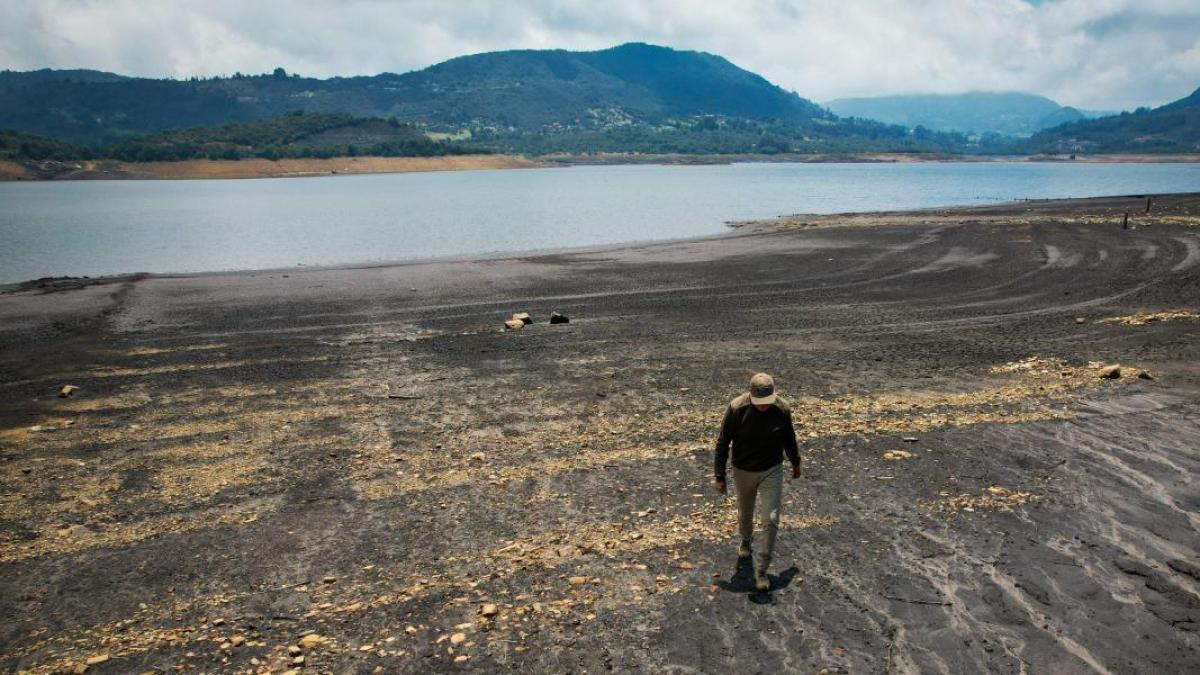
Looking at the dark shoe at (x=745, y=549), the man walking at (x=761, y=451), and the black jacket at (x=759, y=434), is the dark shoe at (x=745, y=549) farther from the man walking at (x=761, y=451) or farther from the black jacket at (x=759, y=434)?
the black jacket at (x=759, y=434)

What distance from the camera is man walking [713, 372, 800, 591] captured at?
25.2ft

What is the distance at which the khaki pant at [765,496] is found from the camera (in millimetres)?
7797

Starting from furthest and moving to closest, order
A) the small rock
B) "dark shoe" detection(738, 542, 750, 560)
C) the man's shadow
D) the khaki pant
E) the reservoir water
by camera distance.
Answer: the reservoir water → "dark shoe" detection(738, 542, 750, 560) → the khaki pant → the man's shadow → the small rock

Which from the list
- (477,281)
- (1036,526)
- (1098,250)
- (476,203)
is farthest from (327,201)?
(1036,526)

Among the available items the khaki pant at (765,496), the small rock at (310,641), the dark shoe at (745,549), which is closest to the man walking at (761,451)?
the khaki pant at (765,496)

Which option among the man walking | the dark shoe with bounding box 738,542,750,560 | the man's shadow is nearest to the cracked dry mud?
the man's shadow

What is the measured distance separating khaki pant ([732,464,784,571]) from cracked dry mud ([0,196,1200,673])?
1.39 ft

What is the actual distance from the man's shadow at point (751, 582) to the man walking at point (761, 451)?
0.08m

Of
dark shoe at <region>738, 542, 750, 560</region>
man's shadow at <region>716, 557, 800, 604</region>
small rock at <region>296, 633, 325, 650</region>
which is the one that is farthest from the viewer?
dark shoe at <region>738, 542, 750, 560</region>

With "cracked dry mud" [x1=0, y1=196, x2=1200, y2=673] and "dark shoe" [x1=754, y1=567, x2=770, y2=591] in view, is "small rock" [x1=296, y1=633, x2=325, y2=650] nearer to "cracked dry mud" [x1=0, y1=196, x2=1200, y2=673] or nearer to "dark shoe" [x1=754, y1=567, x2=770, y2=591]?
"cracked dry mud" [x1=0, y1=196, x2=1200, y2=673]

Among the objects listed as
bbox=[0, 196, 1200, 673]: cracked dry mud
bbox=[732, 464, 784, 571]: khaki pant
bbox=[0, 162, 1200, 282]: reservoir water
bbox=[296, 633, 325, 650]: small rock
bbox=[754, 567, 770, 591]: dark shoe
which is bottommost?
bbox=[0, 162, 1200, 282]: reservoir water

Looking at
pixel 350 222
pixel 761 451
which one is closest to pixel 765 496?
pixel 761 451

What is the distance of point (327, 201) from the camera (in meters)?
95.9

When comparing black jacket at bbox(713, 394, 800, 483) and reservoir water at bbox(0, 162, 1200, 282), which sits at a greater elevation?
black jacket at bbox(713, 394, 800, 483)
